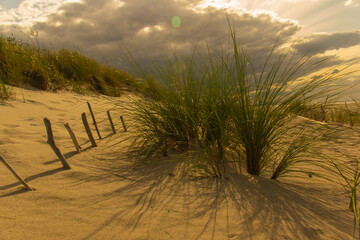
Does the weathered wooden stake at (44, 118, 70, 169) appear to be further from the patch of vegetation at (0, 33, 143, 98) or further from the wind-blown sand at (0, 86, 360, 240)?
the patch of vegetation at (0, 33, 143, 98)

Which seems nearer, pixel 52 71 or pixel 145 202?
pixel 145 202

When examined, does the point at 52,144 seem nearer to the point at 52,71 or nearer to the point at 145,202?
the point at 145,202

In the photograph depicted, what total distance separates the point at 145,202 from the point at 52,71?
533cm

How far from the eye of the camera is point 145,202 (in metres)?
1.46

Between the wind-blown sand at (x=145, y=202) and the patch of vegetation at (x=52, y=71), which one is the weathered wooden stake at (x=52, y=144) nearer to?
the wind-blown sand at (x=145, y=202)

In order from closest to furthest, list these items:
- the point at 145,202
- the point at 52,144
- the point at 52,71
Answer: the point at 145,202
the point at 52,144
the point at 52,71

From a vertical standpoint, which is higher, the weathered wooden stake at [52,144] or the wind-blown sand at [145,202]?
the weathered wooden stake at [52,144]

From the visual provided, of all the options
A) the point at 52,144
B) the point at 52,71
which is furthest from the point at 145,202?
the point at 52,71

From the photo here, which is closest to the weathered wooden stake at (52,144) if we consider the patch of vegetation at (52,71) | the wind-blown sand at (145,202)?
the wind-blown sand at (145,202)

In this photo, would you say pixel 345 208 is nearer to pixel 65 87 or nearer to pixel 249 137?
pixel 249 137

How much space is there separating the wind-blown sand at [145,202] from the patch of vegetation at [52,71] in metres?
1.16

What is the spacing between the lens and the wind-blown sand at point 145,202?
119 cm

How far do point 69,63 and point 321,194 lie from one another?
21.2ft

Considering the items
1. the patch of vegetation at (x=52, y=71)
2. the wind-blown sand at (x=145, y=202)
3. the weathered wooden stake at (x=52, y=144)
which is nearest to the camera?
the wind-blown sand at (x=145, y=202)
